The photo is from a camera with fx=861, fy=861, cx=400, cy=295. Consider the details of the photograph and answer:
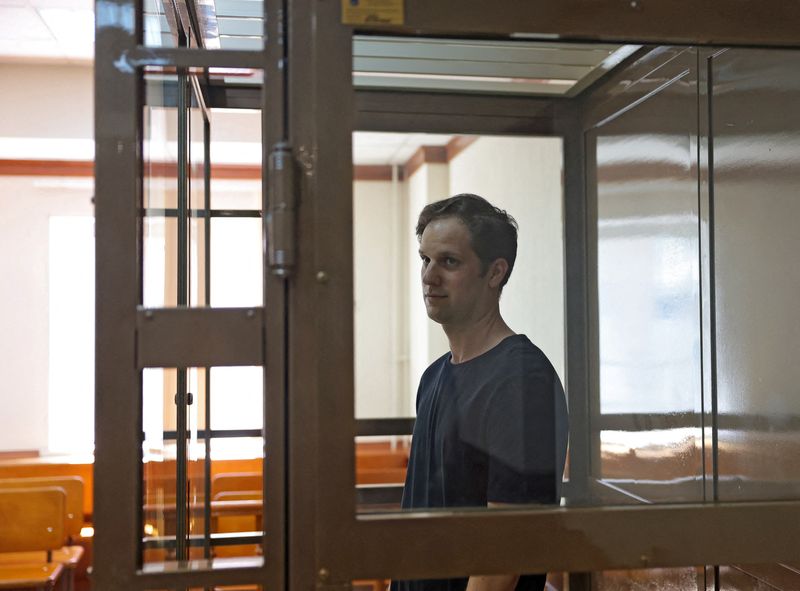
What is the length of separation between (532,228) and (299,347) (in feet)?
2.50

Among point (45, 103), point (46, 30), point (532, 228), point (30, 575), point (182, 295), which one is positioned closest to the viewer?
point (182, 295)

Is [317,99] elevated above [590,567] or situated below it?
above

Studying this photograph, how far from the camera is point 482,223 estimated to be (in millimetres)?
1443

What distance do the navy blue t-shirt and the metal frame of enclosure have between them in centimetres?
12

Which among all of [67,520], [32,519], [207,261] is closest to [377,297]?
[207,261]

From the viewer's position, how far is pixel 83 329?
251 inches

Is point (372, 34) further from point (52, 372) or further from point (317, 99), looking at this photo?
point (52, 372)

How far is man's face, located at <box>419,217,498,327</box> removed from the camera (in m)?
1.31

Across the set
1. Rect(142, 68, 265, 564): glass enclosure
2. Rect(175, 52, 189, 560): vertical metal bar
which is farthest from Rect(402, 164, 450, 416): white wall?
Rect(175, 52, 189, 560): vertical metal bar

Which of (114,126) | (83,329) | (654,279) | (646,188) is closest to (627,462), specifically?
(654,279)

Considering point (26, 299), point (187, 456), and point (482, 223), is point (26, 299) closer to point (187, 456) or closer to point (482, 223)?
point (187, 456)

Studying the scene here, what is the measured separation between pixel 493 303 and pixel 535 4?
63cm

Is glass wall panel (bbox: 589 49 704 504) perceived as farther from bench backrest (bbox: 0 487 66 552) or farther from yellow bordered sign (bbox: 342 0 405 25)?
bench backrest (bbox: 0 487 66 552)

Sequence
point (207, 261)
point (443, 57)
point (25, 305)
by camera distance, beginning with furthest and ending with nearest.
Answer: point (25, 305)
point (207, 261)
point (443, 57)
